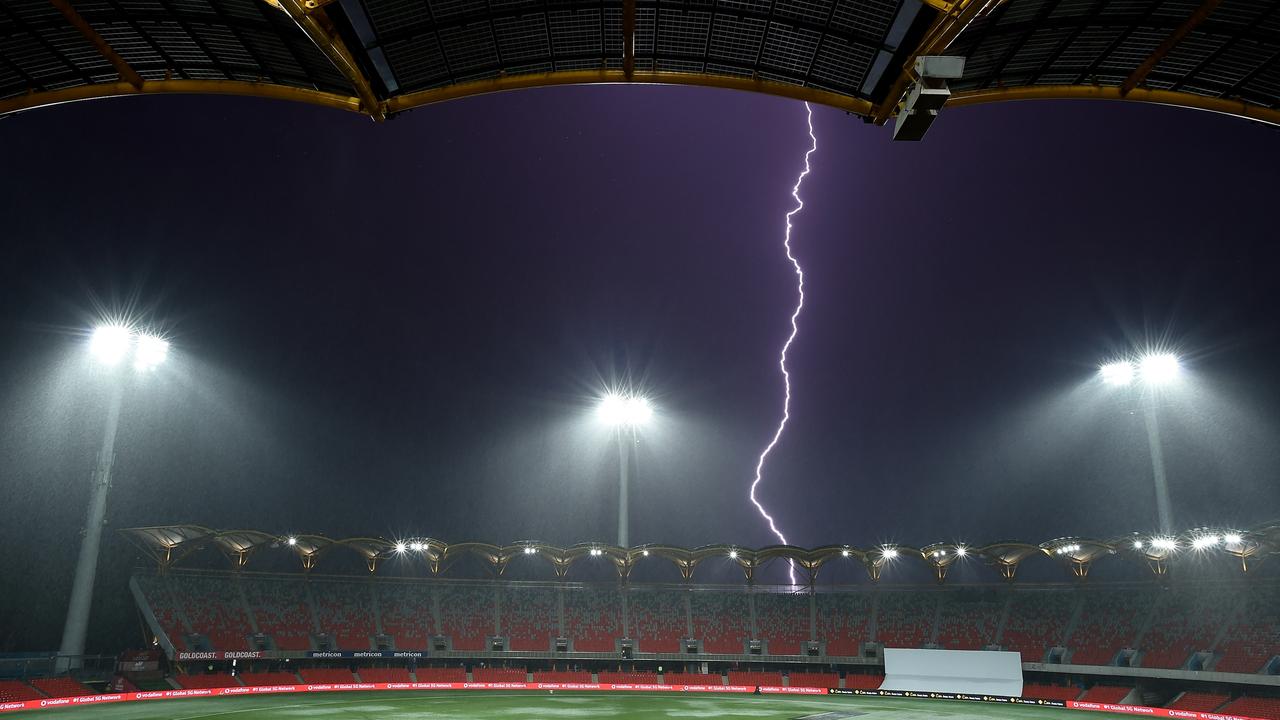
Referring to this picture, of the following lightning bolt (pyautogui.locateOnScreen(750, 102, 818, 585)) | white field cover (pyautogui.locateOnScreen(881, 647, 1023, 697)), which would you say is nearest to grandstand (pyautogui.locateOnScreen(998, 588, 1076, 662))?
white field cover (pyautogui.locateOnScreen(881, 647, 1023, 697))

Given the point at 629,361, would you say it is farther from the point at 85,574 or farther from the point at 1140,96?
the point at 1140,96

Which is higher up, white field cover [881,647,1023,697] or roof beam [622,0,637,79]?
roof beam [622,0,637,79]

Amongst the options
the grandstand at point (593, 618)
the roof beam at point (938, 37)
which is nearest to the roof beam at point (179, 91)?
the roof beam at point (938, 37)

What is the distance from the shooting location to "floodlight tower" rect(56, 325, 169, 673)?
41906mm

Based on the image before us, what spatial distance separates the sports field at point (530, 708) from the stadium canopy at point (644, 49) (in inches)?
1303

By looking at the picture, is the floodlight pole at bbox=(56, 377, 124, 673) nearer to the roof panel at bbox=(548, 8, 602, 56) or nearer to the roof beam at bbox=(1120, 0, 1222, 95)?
the roof panel at bbox=(548, 8, 602, 56)

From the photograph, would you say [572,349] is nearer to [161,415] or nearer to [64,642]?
[161,415]

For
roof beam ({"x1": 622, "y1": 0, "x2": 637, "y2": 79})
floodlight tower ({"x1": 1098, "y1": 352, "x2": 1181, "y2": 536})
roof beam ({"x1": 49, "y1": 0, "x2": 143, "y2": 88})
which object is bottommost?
roof beam ({"x1": 622, "y1": 0, "x2": 637, "y2": 79})

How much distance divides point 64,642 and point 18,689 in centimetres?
384

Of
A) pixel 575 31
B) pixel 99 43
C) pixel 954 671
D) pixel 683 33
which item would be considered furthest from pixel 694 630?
pixel 99 43

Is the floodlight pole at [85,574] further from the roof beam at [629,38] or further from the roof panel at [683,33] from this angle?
the roof panel at [683,33]

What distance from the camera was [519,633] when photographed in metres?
61.2

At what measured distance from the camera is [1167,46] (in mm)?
10781

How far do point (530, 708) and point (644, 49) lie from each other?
1553 inches
